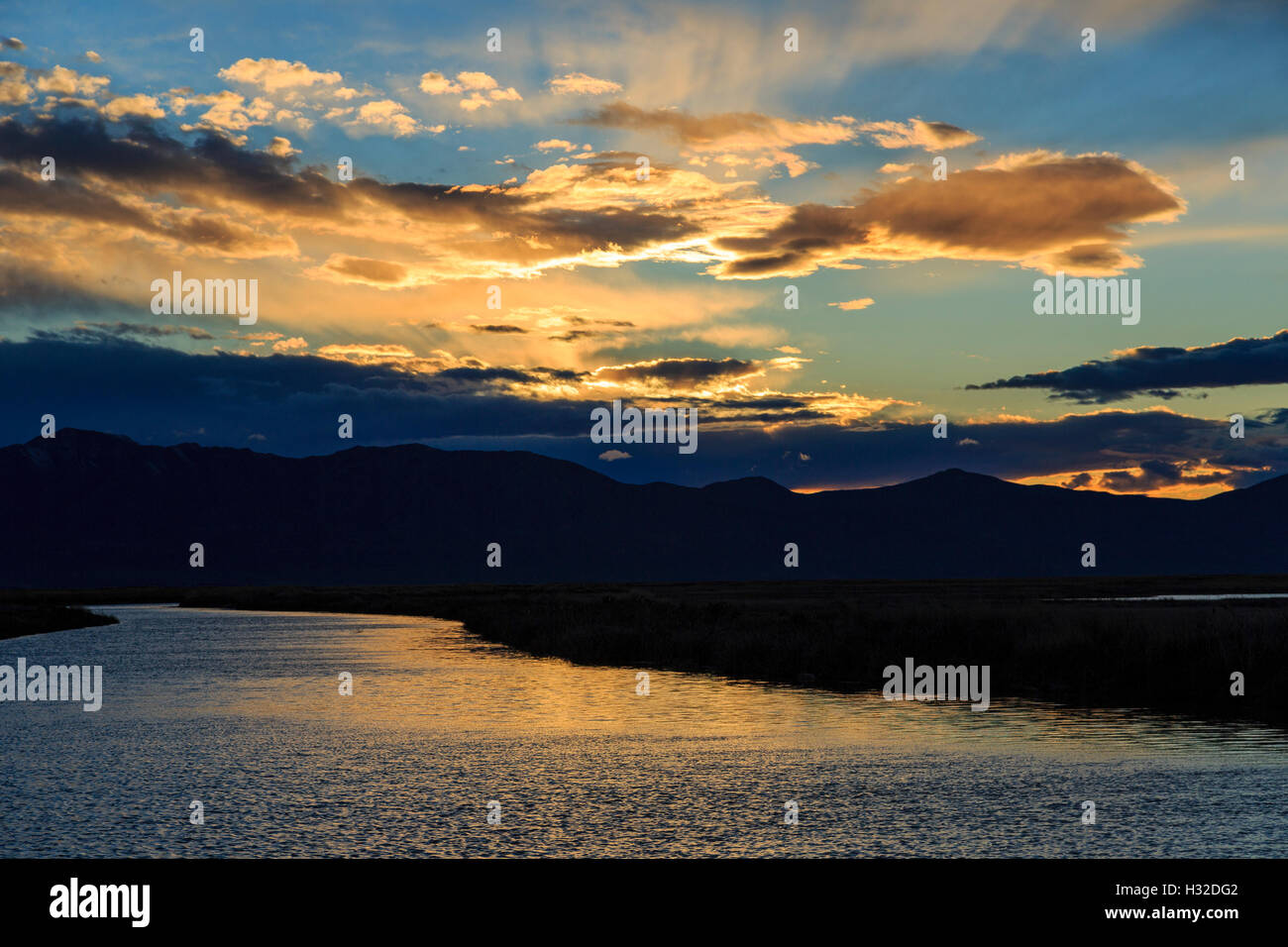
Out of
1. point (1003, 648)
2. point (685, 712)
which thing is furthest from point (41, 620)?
point (1003, 648)

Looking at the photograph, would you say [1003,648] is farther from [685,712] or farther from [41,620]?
[41,620]

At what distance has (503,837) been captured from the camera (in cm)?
1959

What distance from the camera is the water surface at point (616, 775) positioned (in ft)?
63.6

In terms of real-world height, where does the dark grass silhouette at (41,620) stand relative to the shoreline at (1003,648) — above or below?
below

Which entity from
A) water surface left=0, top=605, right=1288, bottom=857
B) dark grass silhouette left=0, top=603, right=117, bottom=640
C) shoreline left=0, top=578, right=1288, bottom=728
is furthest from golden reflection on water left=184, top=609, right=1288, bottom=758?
dark grass silhouette left=0, top=603, right=117, bottom=640

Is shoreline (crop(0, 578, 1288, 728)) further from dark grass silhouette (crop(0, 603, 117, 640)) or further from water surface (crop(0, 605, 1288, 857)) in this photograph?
dark grass silhouette (crop(0, 603, 117, 640))

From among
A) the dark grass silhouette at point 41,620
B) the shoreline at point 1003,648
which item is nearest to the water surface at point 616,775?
the shoreline at point 1003,648

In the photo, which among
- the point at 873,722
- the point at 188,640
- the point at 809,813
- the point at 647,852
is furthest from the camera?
the point at 188,640

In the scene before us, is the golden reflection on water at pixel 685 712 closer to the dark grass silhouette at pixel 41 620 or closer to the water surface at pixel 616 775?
the water surface at pixel 616 775

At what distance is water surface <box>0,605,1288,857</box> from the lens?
19391 millimetres

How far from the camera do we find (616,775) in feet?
83.4

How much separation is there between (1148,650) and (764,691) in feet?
45.1
